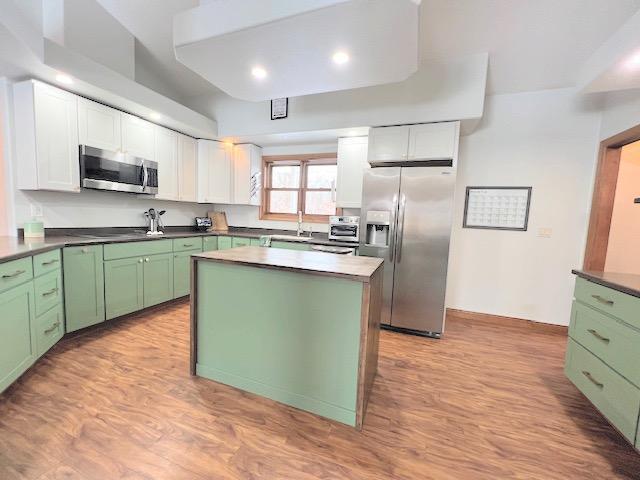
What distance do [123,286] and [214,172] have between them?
2.02 metres

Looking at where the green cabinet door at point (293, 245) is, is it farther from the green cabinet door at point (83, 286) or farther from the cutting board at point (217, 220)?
the green cabinet door at point (83, 286)

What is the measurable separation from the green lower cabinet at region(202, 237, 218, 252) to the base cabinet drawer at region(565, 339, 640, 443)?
4.03m

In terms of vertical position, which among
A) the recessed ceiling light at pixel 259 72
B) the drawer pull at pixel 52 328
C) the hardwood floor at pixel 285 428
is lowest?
the hardwood floor at pixel 285 428

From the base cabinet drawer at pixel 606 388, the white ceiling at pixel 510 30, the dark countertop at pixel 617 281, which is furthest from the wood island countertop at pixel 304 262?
the white ceiling at pixel 510 30

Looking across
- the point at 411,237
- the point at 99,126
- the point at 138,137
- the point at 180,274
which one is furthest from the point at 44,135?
the point at 411,237

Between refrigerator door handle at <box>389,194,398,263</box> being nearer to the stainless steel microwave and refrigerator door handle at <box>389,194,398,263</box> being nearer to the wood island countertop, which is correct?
the wood island countertop

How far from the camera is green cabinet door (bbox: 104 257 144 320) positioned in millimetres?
2756

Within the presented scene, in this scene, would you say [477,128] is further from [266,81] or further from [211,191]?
[211,191]

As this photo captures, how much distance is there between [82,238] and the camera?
2725 millimetres

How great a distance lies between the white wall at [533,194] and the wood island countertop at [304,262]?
218 centimetres

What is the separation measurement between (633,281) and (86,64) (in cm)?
439

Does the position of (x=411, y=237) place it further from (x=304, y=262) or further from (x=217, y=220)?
(x=217, y=220)

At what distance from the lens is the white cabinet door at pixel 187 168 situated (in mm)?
3848

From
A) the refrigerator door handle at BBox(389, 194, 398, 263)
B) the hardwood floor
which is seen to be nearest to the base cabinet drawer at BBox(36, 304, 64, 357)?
the hardwood floor
